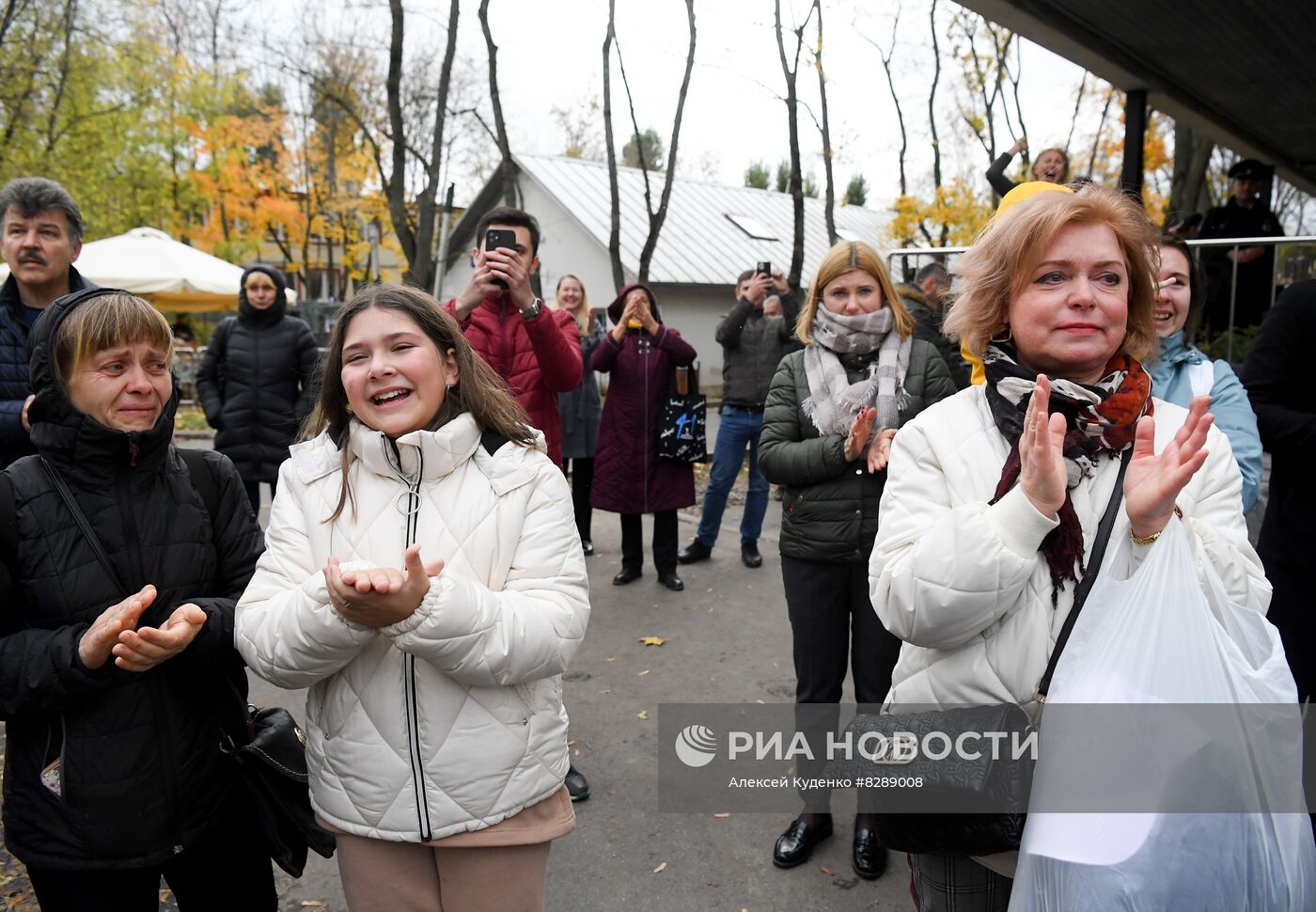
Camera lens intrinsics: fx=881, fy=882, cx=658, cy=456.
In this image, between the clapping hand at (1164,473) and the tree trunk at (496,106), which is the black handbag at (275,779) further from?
the tree trunk at (496,106)

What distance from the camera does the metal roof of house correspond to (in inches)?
988

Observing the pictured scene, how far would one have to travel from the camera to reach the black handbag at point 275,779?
1972 mm

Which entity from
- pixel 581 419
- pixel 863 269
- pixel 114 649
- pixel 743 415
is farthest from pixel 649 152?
pixel 114 649

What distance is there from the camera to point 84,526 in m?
1.95

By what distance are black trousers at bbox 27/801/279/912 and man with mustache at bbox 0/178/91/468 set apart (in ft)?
6.68

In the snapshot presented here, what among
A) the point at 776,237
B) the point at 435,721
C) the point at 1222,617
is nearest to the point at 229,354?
the point at 435,721

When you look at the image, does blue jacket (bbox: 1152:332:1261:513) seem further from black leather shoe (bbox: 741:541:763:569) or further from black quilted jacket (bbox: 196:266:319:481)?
black quilted jacket (bbox: 196:266:319:481)

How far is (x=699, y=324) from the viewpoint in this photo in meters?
26.0

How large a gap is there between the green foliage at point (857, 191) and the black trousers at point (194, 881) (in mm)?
52191

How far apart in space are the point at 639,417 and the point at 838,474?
304cm

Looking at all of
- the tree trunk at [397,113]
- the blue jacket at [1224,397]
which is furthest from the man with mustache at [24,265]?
the tree trunk at [397,113]

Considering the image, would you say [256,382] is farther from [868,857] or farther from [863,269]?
[868,857]

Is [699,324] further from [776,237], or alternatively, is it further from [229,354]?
[229,354]

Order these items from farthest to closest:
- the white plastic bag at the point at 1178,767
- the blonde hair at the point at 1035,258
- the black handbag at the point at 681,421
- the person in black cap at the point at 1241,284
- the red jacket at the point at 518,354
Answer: the black handbag at the point at 681,421 → the person in black cap at the point at 1241,284 → the red jacket at the point at 518,354 → the blonde hair at the point at 1035,258 → the white plastic bag at the point at 1178,767
